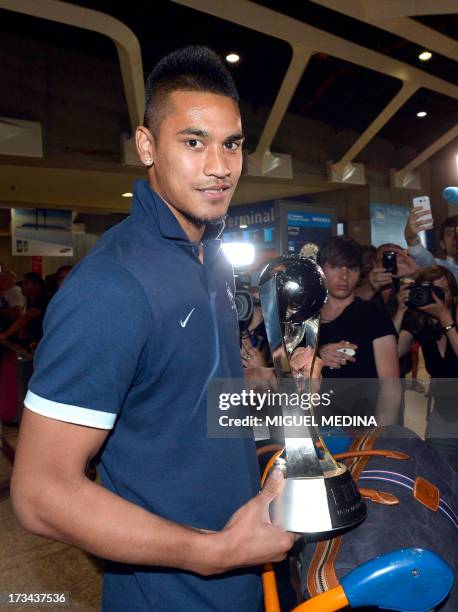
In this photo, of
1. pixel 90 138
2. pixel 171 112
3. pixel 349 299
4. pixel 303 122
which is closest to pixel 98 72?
pixel 90 138

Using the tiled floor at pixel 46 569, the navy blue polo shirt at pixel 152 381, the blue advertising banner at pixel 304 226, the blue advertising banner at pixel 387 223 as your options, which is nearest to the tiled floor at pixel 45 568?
the tiled floor at pixel 46 569

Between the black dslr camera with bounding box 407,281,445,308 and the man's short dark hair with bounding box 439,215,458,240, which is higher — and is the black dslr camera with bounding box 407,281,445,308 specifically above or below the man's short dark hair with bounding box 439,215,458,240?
below

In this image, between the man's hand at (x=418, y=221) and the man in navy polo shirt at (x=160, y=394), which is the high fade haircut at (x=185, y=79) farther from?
the man's hand at (x=418, y=221)

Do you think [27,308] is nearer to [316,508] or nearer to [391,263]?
[391,263]

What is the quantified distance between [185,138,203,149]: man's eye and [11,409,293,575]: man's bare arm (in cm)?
51

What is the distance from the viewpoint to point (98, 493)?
662mm

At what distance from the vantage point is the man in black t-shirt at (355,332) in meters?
2.27

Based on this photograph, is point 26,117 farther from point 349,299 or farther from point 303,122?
point 349,299

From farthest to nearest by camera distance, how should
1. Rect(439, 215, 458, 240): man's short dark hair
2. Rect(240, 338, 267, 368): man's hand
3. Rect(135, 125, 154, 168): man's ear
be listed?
1. Rect(439, 215, 458, 240): man's short dark hair
2. Rect(240, 338, 267, 368): man's hand
3. Rect(135, 125, 154, 168): man's ear

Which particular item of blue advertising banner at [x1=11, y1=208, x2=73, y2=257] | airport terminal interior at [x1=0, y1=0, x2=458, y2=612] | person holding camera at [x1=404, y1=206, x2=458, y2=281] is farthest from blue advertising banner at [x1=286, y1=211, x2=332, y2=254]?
person holding camera at [x1=404, y1=206, x2=458, y2=281]

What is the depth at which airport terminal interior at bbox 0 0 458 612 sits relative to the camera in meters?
2.71

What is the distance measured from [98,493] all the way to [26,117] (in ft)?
25.6

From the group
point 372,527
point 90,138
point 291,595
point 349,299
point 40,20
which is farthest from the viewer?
point 90,138

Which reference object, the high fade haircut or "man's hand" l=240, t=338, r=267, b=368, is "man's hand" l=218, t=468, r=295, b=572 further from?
"man's hand" l=240, t=338, r=267, b=368
